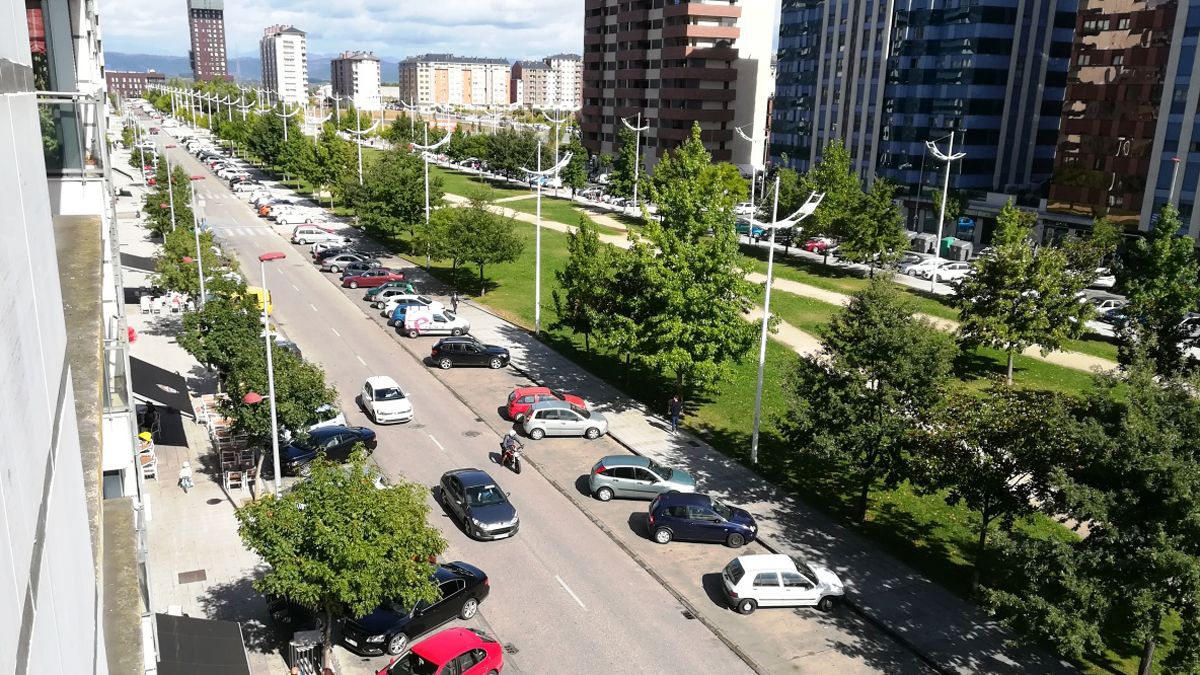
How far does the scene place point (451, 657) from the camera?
55.5ft

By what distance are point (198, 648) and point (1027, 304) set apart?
109 ft

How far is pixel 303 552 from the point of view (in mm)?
16750

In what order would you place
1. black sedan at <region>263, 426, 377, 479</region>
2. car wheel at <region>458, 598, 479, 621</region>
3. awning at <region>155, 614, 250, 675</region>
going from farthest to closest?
black sedan at <region>263, 426, 377, 479</region> → car wheel at <region>458, 598, 479, 621</region> → awning at <region>155, 614, 250, 675</region>

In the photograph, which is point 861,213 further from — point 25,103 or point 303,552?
point 25,103

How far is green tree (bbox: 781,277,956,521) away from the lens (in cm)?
2250

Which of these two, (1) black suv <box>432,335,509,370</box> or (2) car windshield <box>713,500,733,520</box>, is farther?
(1) black suv <box>432,335,509,370</box>

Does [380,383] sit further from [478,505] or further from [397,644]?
[397,644]

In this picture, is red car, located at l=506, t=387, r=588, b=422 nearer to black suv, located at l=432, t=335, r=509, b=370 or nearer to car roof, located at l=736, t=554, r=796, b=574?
black suv, located at l=432, t=335, r=509, b=370

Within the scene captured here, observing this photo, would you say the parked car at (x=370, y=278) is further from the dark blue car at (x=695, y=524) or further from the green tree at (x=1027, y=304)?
the dark blue car at (x=695, y=524)

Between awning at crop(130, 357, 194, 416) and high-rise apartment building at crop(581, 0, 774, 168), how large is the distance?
7931 cm

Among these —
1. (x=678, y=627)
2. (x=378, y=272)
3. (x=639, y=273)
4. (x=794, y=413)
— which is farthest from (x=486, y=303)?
(x=678, y=627)

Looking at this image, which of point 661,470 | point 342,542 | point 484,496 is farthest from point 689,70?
point 342,542

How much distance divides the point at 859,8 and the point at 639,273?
67141 mm

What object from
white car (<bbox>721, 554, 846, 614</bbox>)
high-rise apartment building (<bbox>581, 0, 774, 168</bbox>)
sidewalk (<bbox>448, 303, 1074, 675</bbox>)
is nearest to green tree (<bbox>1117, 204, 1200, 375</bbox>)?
sidewalk (<bbox>448, 303, 1074, 675</bbox>)
